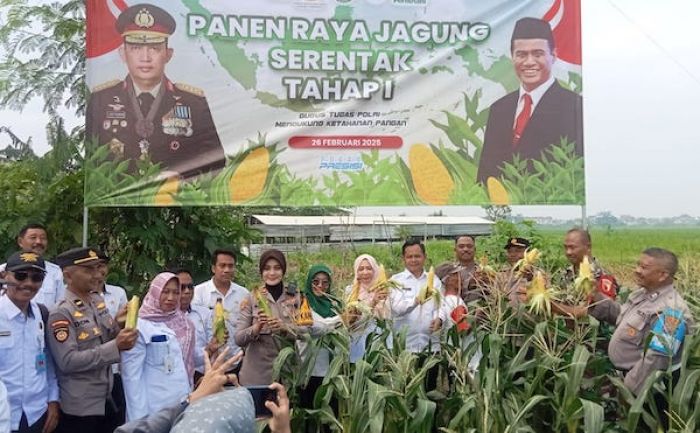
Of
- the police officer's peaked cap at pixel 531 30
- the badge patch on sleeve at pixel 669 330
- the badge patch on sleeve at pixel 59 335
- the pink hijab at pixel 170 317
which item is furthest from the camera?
the police officer's peaked cap at pixel 531 30

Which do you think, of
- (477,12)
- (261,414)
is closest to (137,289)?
(477,12)

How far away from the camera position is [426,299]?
4.12m

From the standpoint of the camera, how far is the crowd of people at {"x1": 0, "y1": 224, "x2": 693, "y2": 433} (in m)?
3.18

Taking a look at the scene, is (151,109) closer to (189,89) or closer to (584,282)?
(189,89)

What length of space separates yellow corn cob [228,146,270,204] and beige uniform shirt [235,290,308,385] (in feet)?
4.37

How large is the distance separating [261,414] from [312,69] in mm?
4127

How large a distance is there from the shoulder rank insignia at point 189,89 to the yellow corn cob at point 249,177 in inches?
25.6

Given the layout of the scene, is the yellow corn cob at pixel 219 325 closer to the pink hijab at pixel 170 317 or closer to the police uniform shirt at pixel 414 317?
the pink hijab at pixel 170 317

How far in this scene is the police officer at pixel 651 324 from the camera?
3.48 m

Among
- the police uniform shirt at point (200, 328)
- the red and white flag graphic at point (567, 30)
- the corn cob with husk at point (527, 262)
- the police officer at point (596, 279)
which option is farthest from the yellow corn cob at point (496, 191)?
the police uniform shirt at point (200, 328)

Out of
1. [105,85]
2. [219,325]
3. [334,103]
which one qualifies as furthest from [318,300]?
[105,85]

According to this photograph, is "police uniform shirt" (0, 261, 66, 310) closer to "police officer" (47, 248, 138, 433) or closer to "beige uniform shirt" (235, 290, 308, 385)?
"police officer" (47, 248, 138, 433)

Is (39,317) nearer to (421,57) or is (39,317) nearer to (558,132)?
(421,57)

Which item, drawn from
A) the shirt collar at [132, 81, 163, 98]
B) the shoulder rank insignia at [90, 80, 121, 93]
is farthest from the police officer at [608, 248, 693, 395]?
the shoulder rank insignia at [90, 80, 121, 93]
